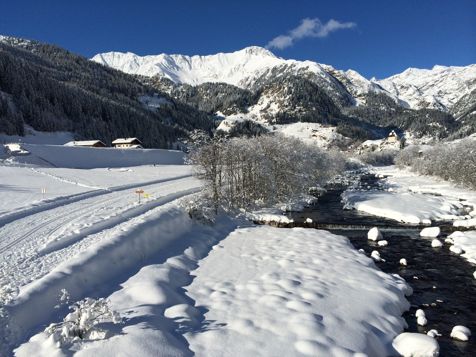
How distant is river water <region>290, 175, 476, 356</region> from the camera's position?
18.4 m

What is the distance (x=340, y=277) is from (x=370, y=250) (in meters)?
11.1

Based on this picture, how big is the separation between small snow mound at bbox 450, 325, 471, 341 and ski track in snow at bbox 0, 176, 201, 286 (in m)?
18.4

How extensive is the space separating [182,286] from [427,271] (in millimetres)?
17654

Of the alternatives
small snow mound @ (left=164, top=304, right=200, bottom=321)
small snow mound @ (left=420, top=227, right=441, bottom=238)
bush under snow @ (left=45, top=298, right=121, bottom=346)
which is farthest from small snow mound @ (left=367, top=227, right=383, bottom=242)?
bush under snow @ (left=45, top=298, right=121, bottom=346)

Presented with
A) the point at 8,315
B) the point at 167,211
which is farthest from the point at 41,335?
the point at 167,211

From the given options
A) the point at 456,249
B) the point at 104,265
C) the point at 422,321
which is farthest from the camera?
the point at 456,249

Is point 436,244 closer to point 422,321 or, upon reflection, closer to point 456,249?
point 456,249

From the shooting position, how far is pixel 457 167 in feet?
281

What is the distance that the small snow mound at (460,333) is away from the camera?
55.2 feet

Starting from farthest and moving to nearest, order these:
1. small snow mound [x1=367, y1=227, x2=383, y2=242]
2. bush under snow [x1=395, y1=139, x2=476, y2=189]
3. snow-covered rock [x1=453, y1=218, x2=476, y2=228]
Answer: bush under snow [x1=395, y1=139, x2=476, y2=189] < snow-covered rock [x1=453, y1=218, x2=476, y2=228] < small snow mound [x1=367, y1=227, x2=383, y2=242]

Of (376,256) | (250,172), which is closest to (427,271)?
(376,256)

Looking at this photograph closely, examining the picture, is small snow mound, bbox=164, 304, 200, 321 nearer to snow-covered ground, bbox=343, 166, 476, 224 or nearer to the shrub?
the shrub

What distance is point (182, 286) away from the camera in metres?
20.3

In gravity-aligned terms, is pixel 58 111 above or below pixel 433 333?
above
